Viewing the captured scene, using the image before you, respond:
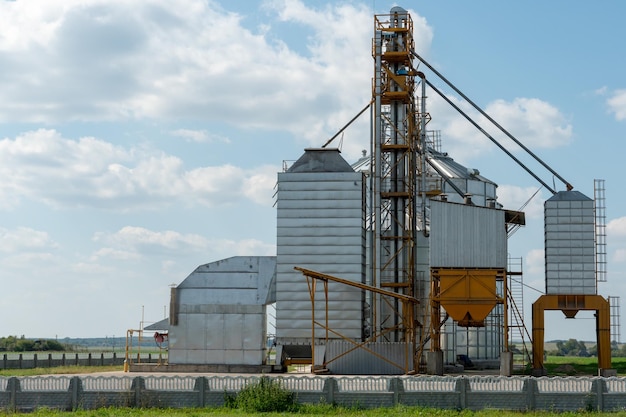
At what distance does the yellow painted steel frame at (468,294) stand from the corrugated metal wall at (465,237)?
46cm

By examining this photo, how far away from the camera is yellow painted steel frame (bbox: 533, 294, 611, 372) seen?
1955 inches

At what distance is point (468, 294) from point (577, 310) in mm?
8126

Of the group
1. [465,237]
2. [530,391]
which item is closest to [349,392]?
[530,391]

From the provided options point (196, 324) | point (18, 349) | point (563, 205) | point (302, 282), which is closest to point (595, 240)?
point (563, 205)

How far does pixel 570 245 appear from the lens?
5056 centimetres

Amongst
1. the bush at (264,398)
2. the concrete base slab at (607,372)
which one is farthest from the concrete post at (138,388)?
the concrete base slab at (607,372)

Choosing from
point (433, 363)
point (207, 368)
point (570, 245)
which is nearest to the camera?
point (433, 363)

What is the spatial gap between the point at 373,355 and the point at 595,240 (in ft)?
47.1

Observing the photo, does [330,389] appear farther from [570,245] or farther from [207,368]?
[570,245]

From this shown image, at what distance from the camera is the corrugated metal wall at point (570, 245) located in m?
50.2

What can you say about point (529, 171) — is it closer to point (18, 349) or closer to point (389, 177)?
point (389, 177)

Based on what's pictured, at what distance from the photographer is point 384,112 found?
54.1 metres

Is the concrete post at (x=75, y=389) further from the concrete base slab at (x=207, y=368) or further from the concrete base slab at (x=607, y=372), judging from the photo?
the concrete base slab at (x=607, y=372)

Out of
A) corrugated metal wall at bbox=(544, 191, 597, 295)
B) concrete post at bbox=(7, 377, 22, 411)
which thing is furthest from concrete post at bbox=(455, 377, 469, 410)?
corrugated metal wall at bbox=(544, 191, 597, 295)
